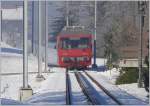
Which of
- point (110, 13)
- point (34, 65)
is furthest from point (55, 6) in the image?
point (34, 65)

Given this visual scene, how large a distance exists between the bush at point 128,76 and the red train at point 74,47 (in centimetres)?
1161

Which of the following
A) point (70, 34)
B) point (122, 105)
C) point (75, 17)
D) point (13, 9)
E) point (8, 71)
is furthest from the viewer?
point (75, 17)

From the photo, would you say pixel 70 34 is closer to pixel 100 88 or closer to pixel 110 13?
pixel 100 88

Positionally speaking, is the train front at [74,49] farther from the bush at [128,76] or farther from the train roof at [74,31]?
the bush at [128,76]

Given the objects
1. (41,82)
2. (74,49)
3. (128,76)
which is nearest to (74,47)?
(74,49)

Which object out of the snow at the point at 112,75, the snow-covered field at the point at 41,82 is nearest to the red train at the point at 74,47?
the snow-covered field at the point at 41,82

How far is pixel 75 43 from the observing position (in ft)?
167

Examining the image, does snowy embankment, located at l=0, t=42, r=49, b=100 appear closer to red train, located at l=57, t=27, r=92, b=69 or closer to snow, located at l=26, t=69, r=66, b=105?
snow, located at l=26, t=69, r=66, b=105

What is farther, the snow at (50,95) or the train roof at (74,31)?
the train roof at (74,31)

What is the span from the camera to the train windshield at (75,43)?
50.6 meters

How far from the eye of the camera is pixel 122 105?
2148cm

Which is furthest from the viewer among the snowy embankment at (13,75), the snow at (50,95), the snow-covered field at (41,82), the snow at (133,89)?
the snowy embankment at (13,75)

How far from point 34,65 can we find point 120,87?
25087mm

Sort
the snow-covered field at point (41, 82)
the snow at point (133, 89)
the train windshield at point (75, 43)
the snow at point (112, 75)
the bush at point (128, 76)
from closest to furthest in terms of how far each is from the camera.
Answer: the snow at point (133, 89) → the snow-covered field at point (41, 82) → the bush at point (128, 76) → the snow at point (112, 75) → the train windshield at point (75, 43)
